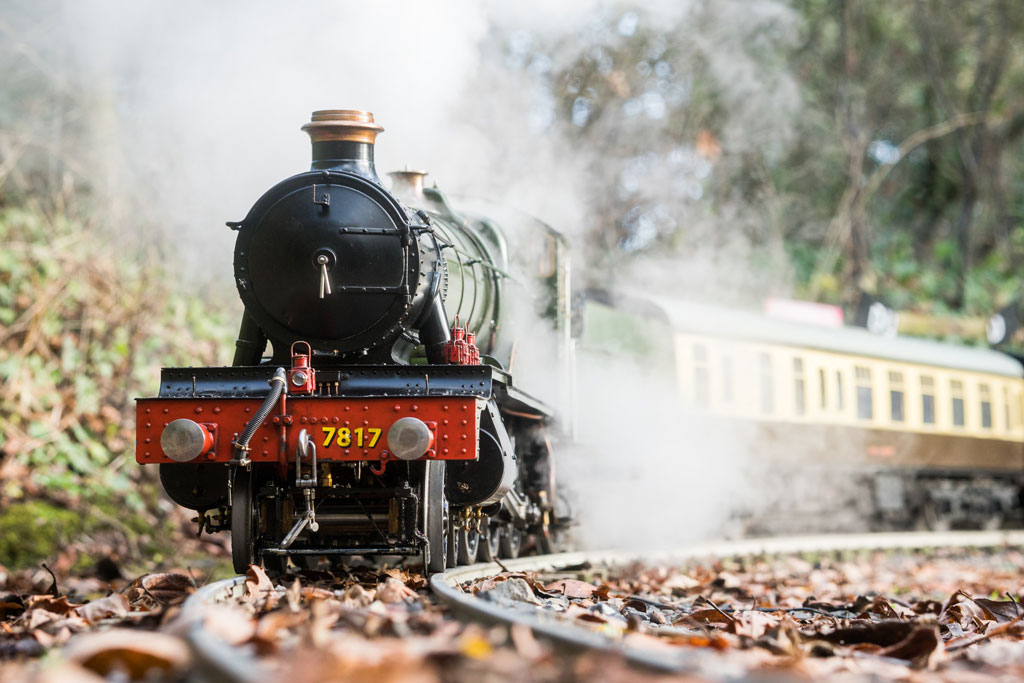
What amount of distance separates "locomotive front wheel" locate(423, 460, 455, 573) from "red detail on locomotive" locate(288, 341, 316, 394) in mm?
664

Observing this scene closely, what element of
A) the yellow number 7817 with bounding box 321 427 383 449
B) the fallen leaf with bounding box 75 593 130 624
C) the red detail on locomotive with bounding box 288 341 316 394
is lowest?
the fallen leaf with bounding box 75 593 130 624

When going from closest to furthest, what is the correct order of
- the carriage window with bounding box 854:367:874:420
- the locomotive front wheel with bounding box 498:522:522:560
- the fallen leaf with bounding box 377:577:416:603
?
1. the fallen leaf with bounding box 377:577:416:603
2. the locomotive front wheel with bounding box 498:522:522:560
3. the carriage window with bounding box 854:367:874:420

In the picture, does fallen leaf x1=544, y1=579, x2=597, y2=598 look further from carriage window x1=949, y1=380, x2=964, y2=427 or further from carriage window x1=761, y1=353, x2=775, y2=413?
carriage window x1=949, y1=380, x2=964, y2=427

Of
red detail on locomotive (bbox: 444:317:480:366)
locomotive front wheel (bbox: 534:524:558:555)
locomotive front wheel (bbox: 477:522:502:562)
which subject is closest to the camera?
red detail on locomotive (bbox: 444:317:480:366)

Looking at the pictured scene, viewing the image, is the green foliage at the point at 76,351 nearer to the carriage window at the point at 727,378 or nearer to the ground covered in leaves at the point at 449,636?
the ground covered in leaves at the point at 449,636

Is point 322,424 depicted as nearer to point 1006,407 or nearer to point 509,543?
point 509,543

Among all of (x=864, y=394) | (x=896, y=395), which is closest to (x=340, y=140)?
(x=864, y=394)

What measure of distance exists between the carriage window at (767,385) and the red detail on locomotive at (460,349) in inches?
270

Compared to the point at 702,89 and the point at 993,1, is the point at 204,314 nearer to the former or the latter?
the point at 702,89

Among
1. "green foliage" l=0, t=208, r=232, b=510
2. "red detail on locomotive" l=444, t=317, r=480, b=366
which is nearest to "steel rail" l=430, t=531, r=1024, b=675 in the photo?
"red detail on locomotive" l=444, t=317, r=480, b=366

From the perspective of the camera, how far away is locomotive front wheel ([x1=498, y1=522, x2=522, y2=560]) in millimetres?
7352

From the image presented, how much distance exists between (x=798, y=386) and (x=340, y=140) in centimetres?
780

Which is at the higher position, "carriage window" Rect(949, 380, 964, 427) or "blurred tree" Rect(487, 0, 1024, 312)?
"blurred tree" Rect(487, 0, 1024, 312)

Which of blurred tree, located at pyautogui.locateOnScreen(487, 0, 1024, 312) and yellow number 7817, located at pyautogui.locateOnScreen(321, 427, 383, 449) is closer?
yellow number 7817, located at pyautogui.locateOnScreen(321, 427, 383, 449)
